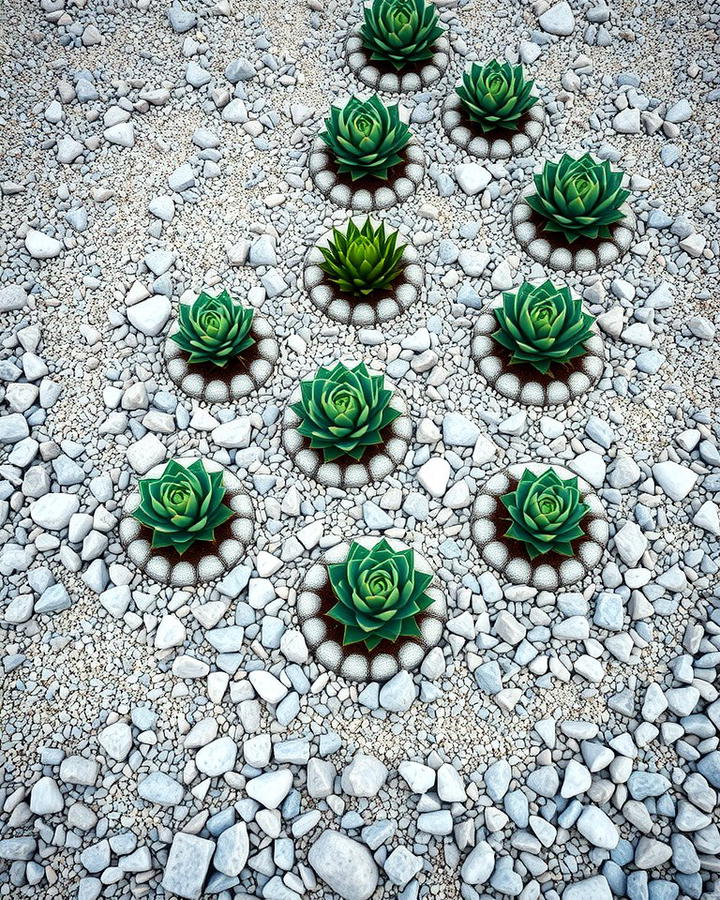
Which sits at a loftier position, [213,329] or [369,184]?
[369,184]

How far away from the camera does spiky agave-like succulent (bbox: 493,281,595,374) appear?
3.24 metres

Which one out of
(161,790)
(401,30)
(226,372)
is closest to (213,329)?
(226,372)

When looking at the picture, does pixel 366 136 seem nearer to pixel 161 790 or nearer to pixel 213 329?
pixel 213 329

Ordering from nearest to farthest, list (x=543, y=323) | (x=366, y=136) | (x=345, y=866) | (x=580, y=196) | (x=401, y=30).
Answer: (x=345, y=866) < (x=543, y=323) < (x=580, y=196) < (x=366, y=136) < (x=401, y=30)

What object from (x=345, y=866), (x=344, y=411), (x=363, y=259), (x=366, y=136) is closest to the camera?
(x=345, y=866)

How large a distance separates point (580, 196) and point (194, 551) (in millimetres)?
2595

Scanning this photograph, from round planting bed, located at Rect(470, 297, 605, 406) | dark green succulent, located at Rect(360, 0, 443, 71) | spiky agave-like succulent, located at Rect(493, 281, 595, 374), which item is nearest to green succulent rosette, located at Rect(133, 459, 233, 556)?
round planting bed, located at Rect(470, 297, 605, 406)

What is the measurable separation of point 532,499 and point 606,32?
330cm

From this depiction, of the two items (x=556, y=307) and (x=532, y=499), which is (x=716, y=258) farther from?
(x=532, y=499)

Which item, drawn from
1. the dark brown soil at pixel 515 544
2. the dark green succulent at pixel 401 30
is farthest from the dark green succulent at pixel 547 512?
the dark green succulent at pixel 401 30

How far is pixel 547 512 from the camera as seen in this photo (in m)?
2.91

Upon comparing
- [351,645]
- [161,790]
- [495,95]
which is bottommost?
[161,790]

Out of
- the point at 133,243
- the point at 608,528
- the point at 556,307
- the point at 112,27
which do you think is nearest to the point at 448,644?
the point at 608,528

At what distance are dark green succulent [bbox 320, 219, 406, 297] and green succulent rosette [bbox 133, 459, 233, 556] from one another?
1214 millimetres
